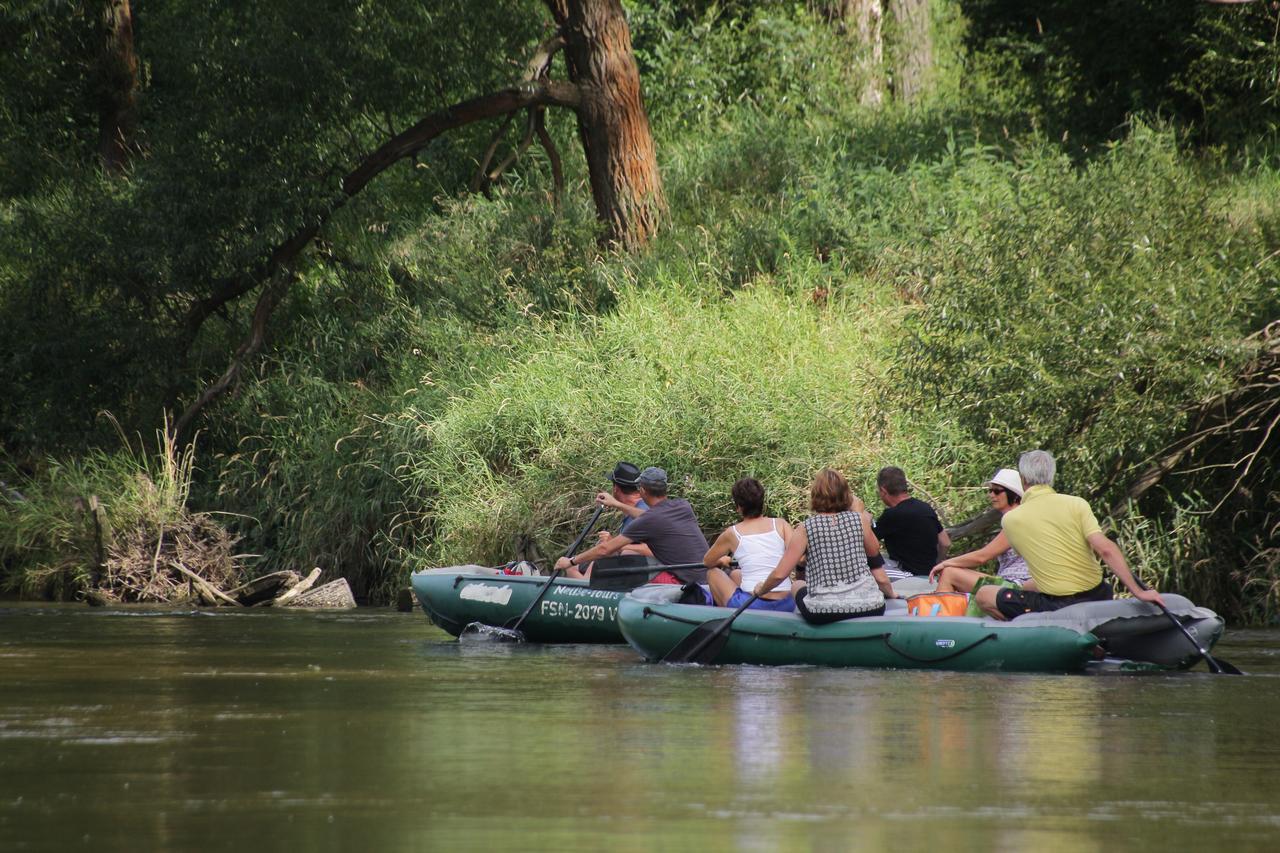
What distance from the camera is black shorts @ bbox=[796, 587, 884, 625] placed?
36.4 feet

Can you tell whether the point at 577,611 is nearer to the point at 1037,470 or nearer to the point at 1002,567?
the point at 1002,567

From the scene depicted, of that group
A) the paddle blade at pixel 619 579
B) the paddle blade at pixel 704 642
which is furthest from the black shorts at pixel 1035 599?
the paddle blade at pixel 619 579

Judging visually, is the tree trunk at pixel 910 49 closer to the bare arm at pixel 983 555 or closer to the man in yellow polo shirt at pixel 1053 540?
the bare arm at pixel 983 555

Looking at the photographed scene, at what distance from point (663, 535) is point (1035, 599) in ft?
10.1

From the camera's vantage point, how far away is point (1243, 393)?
14.8 m

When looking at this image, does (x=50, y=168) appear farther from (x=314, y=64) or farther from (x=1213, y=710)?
(x=1213, y=710)

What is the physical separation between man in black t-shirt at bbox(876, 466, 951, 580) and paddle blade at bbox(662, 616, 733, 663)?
5.42 feet

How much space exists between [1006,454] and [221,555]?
862cm

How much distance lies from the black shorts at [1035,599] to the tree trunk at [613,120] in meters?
12.2

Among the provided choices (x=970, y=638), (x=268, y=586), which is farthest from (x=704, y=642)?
(x=268, y=586)

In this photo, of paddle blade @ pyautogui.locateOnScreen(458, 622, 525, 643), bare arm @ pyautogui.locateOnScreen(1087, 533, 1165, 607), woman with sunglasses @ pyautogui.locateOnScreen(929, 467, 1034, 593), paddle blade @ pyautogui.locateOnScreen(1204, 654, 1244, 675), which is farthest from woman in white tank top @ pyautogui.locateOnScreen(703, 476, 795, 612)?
paddle blade @ pyautogui.locateOnScreen(1204, 654, 1244, 675)

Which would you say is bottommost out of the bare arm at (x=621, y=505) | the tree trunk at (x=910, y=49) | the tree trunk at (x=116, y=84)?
the bare arm at (x=621, y=505)

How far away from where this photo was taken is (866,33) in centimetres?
2814

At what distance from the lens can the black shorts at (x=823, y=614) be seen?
11.1 m
